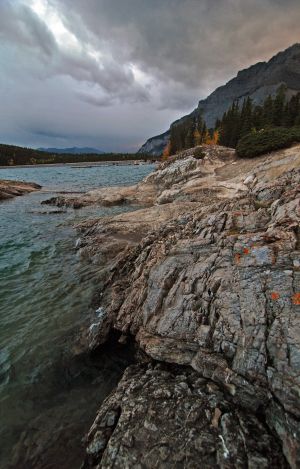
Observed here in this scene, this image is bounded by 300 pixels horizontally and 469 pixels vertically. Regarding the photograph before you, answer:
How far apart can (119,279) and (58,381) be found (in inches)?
215

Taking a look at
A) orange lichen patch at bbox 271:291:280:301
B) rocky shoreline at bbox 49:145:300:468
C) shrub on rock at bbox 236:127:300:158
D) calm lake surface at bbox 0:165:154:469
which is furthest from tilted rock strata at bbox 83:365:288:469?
shrub on rock at bbox 236:127:300:158

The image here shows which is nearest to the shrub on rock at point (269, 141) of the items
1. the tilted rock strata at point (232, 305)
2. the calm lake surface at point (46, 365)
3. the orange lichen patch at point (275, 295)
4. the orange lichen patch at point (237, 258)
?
the tilted rock strata at point (232, 305)

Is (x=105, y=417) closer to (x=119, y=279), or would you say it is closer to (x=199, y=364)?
(x=199, y=364)

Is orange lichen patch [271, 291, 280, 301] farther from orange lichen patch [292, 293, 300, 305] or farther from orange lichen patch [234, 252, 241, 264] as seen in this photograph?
orange lichen patch [234, 252, 241, 264]

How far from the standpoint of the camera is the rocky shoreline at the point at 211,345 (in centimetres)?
501

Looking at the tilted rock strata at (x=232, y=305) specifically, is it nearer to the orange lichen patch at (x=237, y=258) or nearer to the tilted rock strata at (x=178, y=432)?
the orange lichen patch at (x=237, y=258)

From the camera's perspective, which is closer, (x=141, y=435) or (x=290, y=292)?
(x=141, y=435)

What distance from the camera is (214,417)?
540cm

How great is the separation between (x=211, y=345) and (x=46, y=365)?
19.6ft

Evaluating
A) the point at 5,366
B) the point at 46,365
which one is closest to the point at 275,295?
the point at 46,365

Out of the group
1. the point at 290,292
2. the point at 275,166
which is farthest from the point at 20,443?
the point at 275,166

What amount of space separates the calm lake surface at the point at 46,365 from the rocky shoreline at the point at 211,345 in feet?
2.92

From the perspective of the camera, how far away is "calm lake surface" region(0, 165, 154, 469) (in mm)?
6371

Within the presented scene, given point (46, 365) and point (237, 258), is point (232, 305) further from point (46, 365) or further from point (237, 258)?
point (46, 365)
